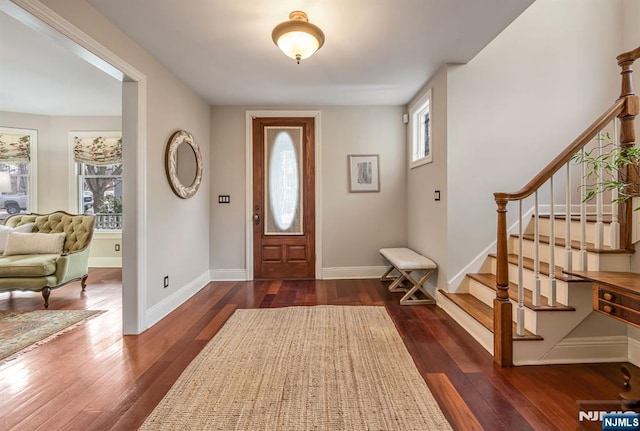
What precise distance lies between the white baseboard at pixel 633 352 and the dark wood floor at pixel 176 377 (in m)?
0.14

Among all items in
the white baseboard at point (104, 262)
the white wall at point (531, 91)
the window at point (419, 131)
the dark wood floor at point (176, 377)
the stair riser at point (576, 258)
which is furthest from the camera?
the white baseboard at point (104, 262)

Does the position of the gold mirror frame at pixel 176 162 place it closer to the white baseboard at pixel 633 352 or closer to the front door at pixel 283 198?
the front door at pixel 283 198

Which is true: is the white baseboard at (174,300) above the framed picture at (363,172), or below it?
below

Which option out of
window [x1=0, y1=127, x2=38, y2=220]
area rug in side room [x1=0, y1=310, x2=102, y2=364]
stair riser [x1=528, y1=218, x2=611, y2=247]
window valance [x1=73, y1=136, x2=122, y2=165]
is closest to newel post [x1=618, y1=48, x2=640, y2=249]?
stair riser [x1=528, y1=218, x2=611, y2=247]

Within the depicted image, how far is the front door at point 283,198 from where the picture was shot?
4.29 metres

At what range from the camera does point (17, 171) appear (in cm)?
481

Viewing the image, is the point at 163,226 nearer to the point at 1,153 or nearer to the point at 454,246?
the point at 454,246

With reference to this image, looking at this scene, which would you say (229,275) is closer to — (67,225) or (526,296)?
(67,225)

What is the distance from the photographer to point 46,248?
3.63m

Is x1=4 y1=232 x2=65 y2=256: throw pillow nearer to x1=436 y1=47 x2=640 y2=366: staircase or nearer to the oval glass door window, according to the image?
the oval glass door window

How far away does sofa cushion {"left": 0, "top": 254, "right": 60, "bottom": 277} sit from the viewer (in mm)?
3225

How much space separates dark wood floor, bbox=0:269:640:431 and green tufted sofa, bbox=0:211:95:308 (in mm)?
998

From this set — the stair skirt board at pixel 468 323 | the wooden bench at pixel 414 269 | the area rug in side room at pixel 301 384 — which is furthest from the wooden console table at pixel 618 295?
the wooden bench at pixel 414 269

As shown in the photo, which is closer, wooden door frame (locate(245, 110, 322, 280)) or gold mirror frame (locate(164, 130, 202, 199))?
gold mirror frame (locate(164, 130, 202, 199))
